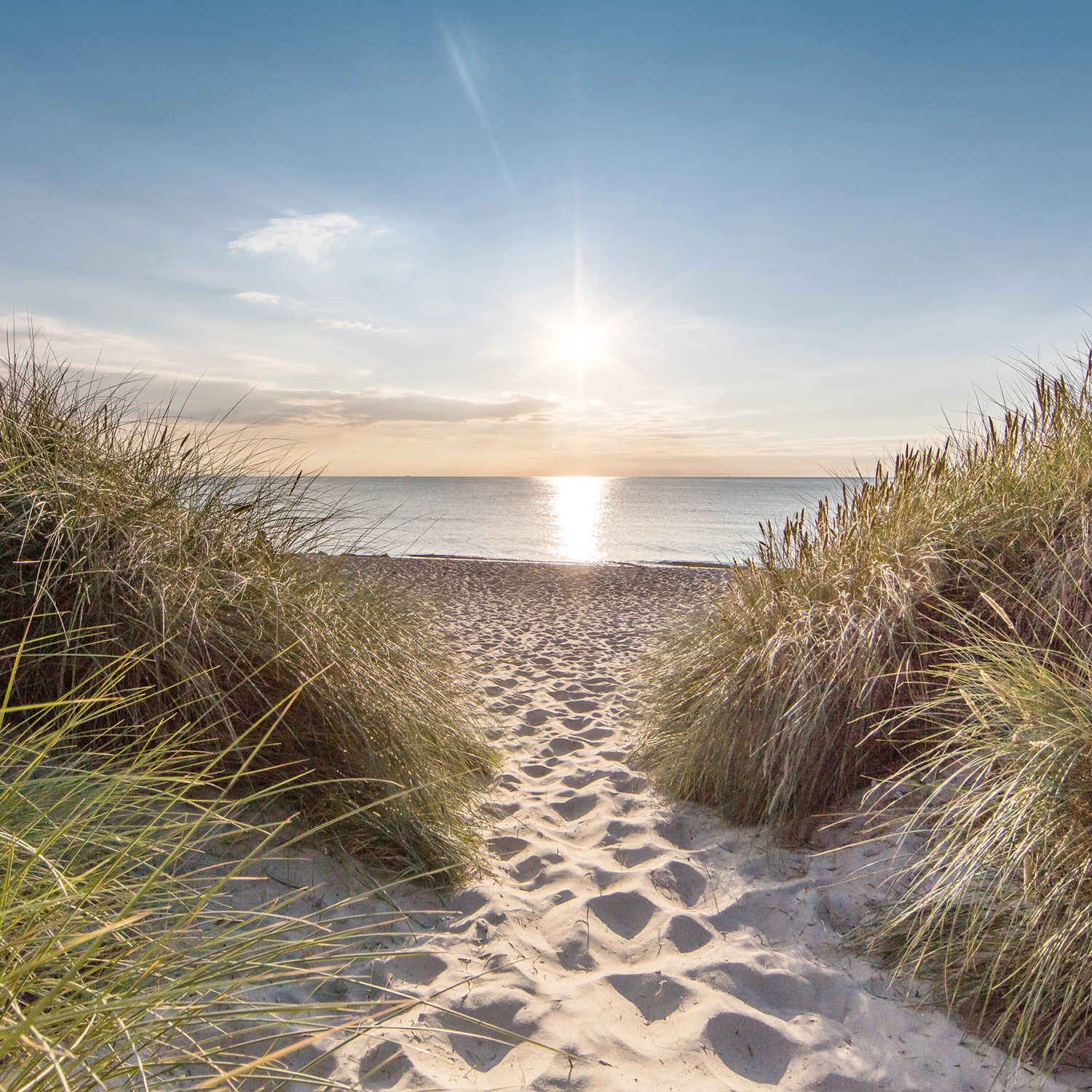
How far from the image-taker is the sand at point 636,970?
6.90 feet

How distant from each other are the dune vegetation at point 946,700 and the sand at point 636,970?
0.20 metres

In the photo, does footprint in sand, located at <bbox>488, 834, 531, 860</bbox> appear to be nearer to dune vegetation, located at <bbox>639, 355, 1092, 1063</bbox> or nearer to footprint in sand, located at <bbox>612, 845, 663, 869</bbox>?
footprint in sand, located at <bbox>612, 845, 663, 869</bbox>

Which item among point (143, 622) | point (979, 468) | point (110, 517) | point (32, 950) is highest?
point (979, 468)

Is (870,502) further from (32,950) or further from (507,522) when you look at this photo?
(507,522)

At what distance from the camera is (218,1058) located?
1.75 metres

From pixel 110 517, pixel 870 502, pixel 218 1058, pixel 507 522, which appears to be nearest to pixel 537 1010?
pixel 218 1058

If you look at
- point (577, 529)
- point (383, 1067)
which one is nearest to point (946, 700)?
point (383, 1067)

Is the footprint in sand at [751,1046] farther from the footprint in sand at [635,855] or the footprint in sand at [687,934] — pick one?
the footprint in sand at [635,855]

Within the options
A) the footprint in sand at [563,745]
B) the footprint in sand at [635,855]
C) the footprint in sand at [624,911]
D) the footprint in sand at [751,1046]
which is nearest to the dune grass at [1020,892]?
the footprint in sand at [751,1046]

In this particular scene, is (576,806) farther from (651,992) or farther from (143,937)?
(143,937)

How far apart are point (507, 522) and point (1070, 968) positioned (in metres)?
39.9

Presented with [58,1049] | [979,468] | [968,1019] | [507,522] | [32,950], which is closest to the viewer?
[58,1049]

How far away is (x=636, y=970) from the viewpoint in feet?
8.54

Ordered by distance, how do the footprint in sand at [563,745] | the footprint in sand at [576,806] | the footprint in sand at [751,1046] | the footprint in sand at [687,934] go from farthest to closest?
the footprint in sand at [563,745]
the footprint in sand at [576,806]
the footprint in sand at [687,934]
the footprint in sand at [751,1046]
